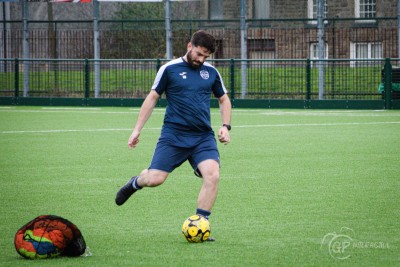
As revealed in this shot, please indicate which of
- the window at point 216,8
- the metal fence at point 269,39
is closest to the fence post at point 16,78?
the metal fence at point 269,39

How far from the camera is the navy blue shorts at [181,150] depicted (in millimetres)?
8539

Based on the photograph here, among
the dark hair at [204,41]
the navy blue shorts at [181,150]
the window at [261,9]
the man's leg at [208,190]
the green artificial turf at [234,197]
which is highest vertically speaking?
the window at [261,9]

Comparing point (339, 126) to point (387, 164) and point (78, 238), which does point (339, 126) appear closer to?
point (387, 164)

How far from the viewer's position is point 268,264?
7.09 meters

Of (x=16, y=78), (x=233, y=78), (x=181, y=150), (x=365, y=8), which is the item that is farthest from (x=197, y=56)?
(x=365, y=8)

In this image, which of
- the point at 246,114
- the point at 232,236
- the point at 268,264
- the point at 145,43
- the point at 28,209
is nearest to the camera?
the point at 268,264

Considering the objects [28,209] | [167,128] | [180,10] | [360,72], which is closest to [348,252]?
[167,128]

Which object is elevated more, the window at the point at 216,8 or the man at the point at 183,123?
the window at the point at 216,8

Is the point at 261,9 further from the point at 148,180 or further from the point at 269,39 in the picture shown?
the point at 148,180

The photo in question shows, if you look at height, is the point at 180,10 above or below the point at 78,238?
above

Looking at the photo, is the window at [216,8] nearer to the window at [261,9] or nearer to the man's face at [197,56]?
the window at [261,9]

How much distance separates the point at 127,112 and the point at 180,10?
29349mm

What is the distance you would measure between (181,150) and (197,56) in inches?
34.5

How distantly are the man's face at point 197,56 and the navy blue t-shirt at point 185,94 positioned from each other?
0.12 metres
